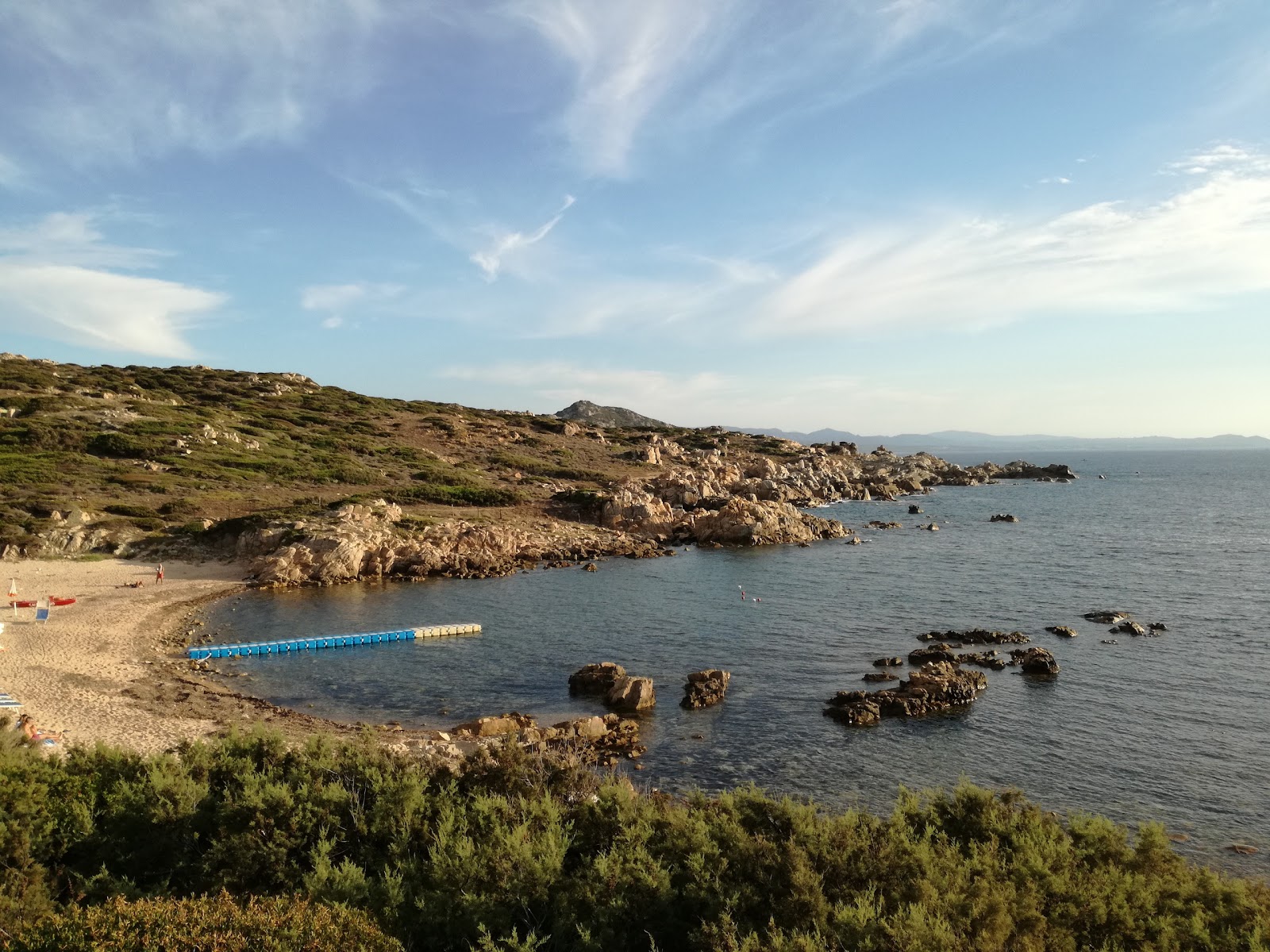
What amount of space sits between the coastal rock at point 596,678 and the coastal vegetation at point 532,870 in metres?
15.9

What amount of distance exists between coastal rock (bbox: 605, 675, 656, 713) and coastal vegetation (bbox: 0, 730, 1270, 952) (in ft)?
46.3

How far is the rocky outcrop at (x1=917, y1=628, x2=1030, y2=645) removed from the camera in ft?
122

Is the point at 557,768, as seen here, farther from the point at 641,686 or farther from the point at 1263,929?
the point at 641,686

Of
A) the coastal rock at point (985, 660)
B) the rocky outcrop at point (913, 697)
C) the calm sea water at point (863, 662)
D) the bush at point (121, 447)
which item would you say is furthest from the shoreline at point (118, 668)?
the bush at point (121, 447)

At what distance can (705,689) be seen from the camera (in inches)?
1167

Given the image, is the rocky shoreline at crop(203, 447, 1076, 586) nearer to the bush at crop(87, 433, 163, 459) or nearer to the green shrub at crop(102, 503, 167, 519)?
the green shrub at crop(102, 503, 167, 519)

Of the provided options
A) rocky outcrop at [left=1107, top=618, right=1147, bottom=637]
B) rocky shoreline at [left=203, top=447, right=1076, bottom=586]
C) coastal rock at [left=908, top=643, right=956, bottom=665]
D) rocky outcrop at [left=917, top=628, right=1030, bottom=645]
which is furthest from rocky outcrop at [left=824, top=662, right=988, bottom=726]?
rocky shoreline at [left=203, top=447, right=1076, bottom=586]

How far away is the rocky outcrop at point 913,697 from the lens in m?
27.6

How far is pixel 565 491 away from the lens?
8438 centimetres

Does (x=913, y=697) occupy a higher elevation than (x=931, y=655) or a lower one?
lower

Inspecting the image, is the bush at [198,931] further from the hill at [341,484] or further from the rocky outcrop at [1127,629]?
the hill at [341,484]

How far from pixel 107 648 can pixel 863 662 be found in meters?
33.8

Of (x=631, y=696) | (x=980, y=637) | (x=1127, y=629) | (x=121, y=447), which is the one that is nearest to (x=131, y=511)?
(x=121, y=447)

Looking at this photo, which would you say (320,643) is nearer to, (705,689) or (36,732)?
(36,732)
